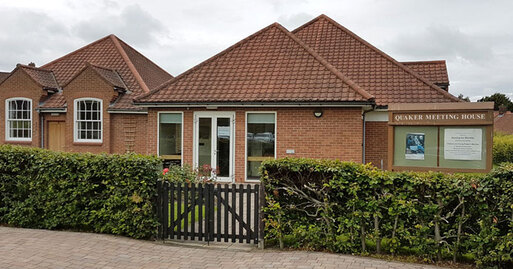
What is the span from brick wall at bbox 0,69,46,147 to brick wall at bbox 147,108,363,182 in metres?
11.4

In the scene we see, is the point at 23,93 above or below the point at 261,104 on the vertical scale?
above

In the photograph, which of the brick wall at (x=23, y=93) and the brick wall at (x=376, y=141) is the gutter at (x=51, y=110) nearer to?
the brick wall at (x=23, y=93)

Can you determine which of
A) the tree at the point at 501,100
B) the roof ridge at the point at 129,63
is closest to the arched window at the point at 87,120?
the roof ridge at the point at 129,63

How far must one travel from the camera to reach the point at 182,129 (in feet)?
47.2

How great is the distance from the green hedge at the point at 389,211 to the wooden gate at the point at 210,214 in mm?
312

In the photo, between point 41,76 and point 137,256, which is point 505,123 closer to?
point 41,76

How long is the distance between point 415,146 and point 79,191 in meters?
7.27

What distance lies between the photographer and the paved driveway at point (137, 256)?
589 cm

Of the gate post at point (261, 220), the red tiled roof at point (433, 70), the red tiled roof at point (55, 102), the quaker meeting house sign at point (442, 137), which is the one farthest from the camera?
the red tiled roof at point (55, 102)

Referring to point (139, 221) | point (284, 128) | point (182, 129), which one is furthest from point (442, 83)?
point (139, 221)

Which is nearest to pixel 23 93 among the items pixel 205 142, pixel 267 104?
pixel 205 142

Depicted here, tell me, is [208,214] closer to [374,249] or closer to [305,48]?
[374,249]

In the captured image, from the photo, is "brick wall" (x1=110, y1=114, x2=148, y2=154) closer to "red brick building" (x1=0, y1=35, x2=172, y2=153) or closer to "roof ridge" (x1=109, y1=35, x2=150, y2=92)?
"red brick building" (x1=0, y1=35, x2=172, y2=153)

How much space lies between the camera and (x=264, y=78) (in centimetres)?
1453
